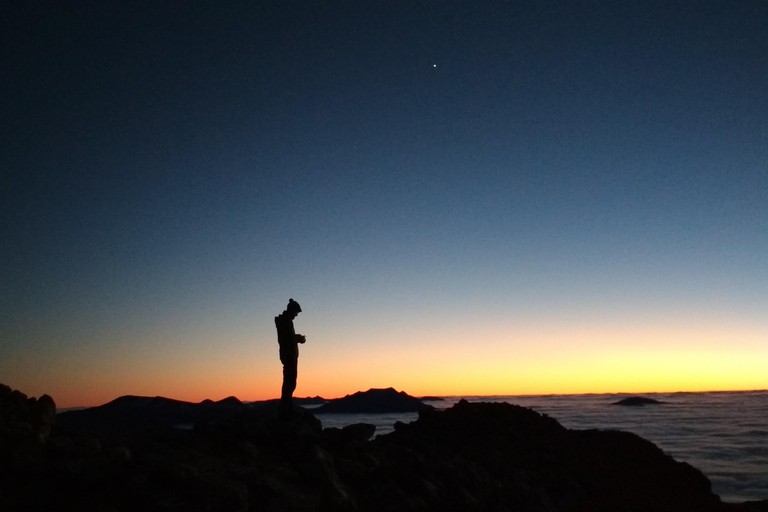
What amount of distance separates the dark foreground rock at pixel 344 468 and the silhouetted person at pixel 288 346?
0.71 m

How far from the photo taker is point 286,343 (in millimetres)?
12758

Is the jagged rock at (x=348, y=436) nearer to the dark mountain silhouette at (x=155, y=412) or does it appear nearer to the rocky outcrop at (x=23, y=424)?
the rocky outcrop at (x=23, y=424)

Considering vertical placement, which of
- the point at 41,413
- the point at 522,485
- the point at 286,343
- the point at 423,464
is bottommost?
the point at 522,485

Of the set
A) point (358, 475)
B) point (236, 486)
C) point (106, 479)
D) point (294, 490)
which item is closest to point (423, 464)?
point (358, 475)

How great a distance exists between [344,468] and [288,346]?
3.69 metres

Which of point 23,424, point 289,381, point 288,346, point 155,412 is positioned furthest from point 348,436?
point 155,412

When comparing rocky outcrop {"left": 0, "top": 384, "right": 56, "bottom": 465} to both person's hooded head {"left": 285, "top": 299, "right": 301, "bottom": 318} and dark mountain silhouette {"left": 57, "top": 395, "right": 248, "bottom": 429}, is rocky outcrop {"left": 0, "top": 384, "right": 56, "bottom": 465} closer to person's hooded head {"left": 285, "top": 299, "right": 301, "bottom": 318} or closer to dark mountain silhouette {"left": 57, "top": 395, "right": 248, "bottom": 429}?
person's hooded head {"left": 285, "top": 299, "right": 301, "bottom": 318}

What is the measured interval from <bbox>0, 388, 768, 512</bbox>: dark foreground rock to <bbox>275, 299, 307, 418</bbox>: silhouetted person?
71cm

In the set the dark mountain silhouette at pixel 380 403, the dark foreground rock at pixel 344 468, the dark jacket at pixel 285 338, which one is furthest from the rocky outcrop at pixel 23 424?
the dark mountain silhouette at pixel 380 403

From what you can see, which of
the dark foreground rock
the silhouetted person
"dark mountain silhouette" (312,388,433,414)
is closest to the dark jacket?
the silhouetted person

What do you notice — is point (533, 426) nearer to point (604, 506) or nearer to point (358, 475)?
point (604, 506)

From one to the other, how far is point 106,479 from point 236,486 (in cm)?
198

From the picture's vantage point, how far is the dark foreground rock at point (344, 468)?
7.25 meters

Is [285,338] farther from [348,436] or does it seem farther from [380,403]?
[380,403]
